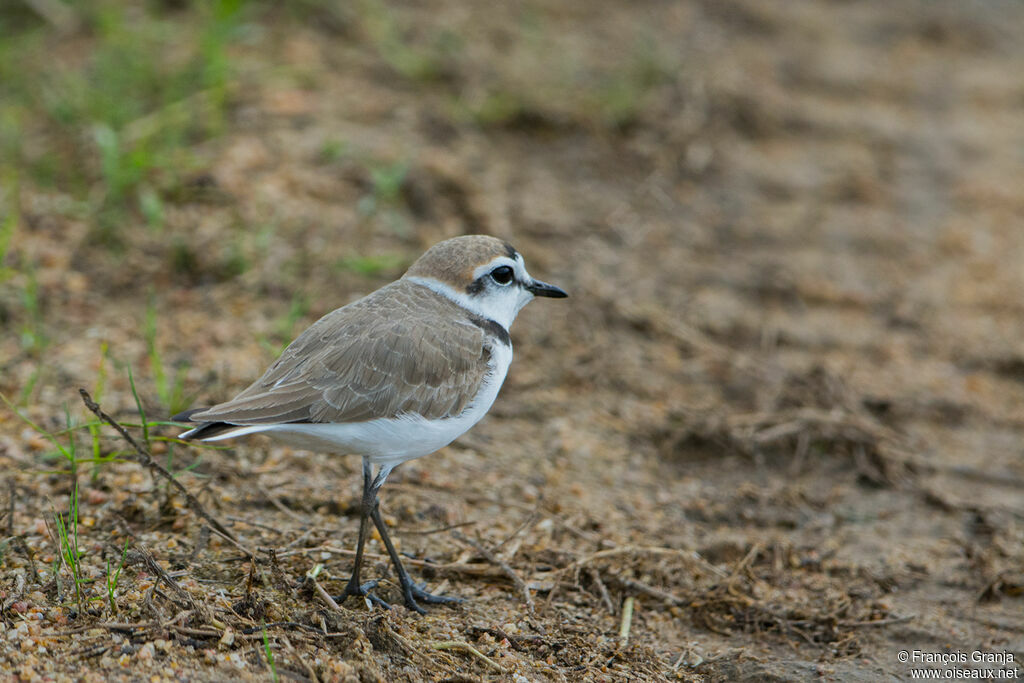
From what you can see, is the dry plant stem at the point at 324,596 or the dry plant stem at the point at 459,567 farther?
the dry plant stem at the point at 459,567

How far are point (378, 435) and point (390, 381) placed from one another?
22 cm

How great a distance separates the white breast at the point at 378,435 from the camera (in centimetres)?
357

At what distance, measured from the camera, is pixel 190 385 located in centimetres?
488

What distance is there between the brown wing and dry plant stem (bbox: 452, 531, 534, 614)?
0.62 metres

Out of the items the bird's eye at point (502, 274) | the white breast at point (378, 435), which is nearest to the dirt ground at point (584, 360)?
the white breast at point (378, 435)

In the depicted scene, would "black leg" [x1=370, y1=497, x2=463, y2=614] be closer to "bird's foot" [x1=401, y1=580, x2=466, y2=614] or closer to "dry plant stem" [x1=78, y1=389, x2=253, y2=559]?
"bird's foot" [x1=401, y1=580, x2=466, y2=614]

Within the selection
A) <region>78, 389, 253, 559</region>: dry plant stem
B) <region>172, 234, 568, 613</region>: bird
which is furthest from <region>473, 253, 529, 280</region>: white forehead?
<region>78, 389, 253, 559</region>: dry plant stem

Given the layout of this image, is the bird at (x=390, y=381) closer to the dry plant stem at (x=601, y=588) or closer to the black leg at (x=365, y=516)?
the black leg at (x=365, y=516)

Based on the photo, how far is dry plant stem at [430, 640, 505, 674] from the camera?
11.3 feet

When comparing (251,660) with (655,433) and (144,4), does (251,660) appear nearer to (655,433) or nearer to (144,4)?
(655,433)

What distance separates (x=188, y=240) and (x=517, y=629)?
3214 mm

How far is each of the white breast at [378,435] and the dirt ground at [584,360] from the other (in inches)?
17.4

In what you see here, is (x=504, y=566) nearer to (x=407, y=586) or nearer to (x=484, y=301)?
(x=407, y=586)

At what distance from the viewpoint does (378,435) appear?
11.9ft
